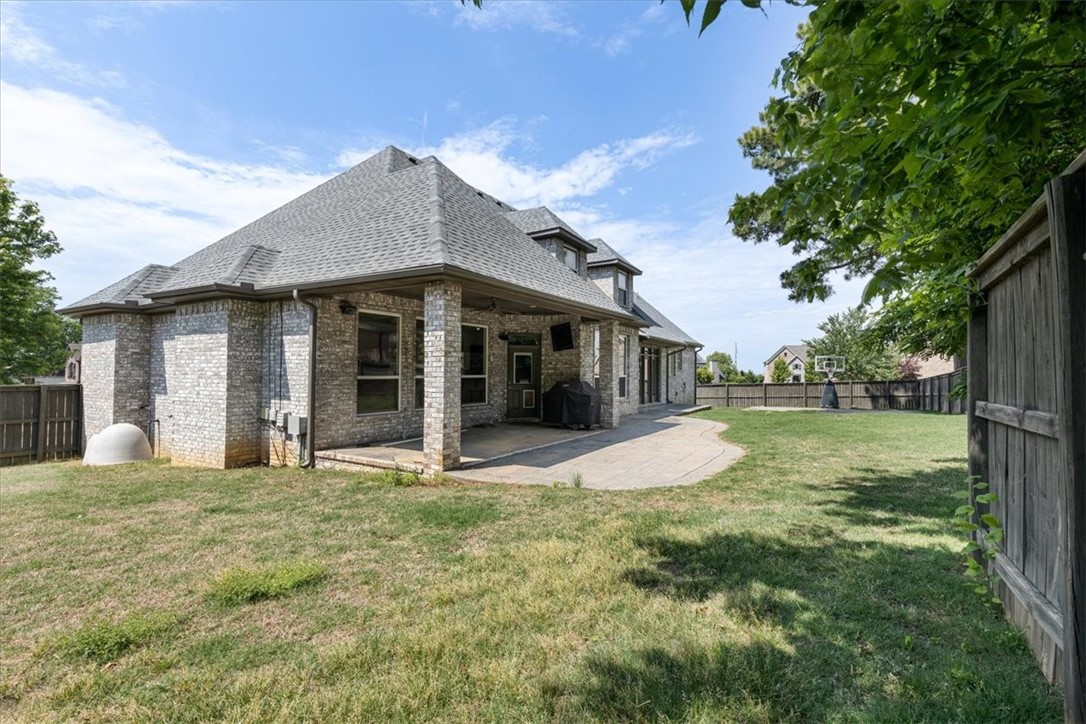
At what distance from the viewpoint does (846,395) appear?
23359 mm

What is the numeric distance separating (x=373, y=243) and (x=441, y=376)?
3.28 m

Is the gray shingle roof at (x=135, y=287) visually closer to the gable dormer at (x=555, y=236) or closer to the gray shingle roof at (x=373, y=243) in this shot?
the gray shingle roof at (x=373, y=243)

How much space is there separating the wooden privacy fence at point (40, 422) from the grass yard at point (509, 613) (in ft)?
21.7

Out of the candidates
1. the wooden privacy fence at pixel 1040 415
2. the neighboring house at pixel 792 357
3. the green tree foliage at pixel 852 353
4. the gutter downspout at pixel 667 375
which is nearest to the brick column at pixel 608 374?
the wooden privacy fence at pixel 1040 415

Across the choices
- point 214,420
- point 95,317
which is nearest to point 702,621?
point 214,420

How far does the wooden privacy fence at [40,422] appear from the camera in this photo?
10508 mm

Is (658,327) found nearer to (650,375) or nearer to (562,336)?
(650,375)

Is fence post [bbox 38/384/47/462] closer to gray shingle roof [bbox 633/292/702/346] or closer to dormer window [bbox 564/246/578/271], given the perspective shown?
dormer window [bbox 564/246/578/271]

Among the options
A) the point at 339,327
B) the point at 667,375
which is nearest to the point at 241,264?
the point at 339,327

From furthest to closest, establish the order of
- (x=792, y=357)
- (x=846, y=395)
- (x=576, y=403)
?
1. (x=792, y=357)
2. (x=846, y=395)
3. (x=576, y=403)

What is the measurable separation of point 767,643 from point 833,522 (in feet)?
9.46

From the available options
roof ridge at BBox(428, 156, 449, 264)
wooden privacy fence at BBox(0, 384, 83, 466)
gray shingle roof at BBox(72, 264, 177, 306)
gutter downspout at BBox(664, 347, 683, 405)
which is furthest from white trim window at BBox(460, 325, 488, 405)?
gutter downspout at BBox(664, 347, 683, 405)

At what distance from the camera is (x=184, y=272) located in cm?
1073

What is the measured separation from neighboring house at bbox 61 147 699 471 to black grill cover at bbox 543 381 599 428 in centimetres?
60
